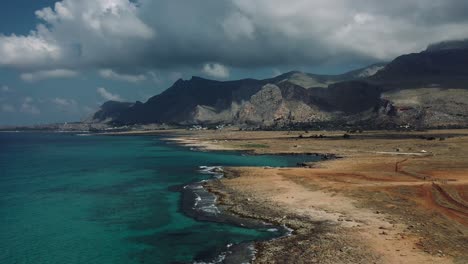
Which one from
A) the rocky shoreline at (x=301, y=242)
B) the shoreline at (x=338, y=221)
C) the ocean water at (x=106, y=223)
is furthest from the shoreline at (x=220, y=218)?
the shoreline at (x=338, y=221)

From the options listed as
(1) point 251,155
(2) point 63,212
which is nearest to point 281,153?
(1) point 251,155

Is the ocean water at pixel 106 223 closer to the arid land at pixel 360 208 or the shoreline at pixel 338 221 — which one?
the shoreline at pixel 338 221

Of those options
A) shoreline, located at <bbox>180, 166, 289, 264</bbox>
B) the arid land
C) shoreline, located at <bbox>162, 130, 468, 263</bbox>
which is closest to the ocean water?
shoreline, located at <bbox>180, 166, 289, 264</bbox>

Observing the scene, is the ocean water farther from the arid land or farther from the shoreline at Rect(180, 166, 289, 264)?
the arid land

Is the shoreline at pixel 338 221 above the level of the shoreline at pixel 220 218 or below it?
above

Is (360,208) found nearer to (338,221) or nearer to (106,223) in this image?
(338,221)
